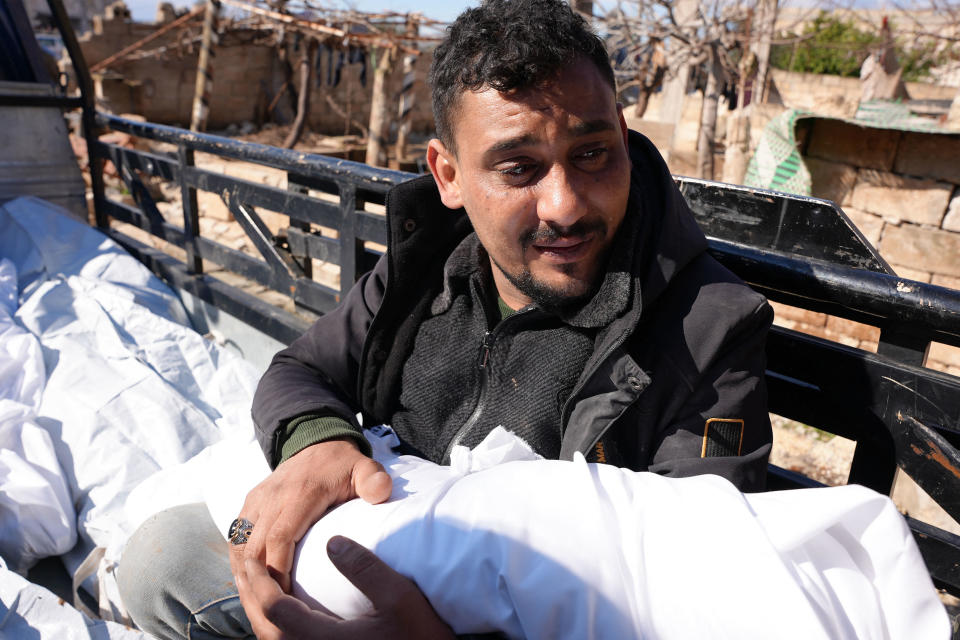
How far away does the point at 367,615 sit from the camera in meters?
1.12

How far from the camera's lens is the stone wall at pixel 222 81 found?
1662 centimetres

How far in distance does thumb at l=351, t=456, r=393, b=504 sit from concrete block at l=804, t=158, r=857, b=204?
5.72m

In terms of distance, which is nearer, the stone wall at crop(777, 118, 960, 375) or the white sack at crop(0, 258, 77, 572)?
the white sack at crop(0, 258, 77, 572)

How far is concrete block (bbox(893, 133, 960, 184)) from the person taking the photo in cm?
527

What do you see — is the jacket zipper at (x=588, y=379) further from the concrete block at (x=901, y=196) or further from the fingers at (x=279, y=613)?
the concrete block at (x=901, y=196)

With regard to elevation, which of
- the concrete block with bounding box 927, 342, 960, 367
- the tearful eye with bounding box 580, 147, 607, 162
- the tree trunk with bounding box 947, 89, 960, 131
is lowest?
the concrete block with bounding box 927, 342, 960, 367

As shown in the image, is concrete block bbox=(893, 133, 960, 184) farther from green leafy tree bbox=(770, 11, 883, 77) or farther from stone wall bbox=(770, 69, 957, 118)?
green leafy tree bbox=(770, 11, 883, 77)

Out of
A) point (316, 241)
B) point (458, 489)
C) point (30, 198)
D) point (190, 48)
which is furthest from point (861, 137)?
point (190, 48)

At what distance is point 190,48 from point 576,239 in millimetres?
19579

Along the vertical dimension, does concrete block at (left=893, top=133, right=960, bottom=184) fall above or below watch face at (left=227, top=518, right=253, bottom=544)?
above

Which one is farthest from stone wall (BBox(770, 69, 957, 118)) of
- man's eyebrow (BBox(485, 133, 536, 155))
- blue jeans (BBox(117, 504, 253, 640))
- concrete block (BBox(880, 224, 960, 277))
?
blue jeans (BBox(117, 504, 253, 640))

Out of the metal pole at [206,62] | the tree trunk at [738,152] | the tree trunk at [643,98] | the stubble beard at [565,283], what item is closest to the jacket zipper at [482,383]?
the stubble beard at [565,283]

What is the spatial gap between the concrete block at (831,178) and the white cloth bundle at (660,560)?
224 inches

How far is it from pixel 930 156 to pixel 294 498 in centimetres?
593
